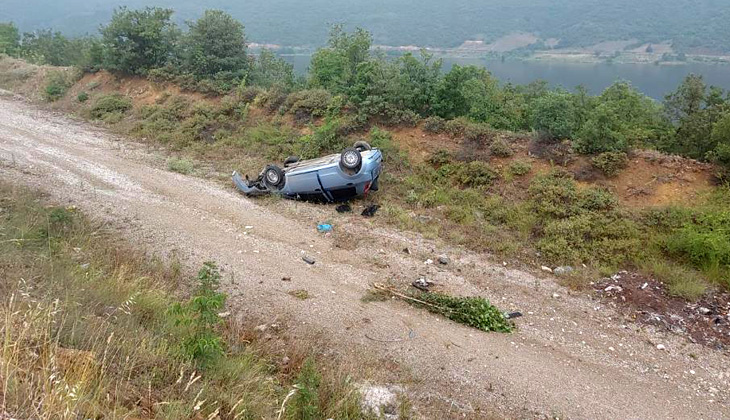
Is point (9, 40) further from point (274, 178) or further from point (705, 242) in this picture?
point (705, 242)

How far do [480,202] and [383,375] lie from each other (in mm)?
6566

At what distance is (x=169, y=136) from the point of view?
1630 cm

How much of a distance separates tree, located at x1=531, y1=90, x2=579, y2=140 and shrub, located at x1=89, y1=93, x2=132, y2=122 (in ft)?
53.2

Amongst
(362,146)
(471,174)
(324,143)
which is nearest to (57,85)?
(324,143)

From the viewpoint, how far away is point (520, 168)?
11.5 meters

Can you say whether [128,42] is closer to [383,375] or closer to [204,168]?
[204,168]

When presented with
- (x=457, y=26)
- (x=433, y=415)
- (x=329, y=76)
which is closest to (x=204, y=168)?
(x=329, y=76)

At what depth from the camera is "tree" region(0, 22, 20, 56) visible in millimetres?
33831

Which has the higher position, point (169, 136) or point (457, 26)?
point (457, 26)

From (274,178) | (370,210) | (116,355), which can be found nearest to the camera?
(116,355)

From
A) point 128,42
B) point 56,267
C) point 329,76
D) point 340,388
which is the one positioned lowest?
point 340,388

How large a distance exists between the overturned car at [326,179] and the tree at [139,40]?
532 inches

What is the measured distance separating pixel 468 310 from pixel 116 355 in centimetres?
496

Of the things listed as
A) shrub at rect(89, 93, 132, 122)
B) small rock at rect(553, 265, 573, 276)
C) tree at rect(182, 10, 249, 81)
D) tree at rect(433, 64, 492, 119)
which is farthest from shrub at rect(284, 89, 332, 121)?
small rock at rect(553, 265, 573, 276)
